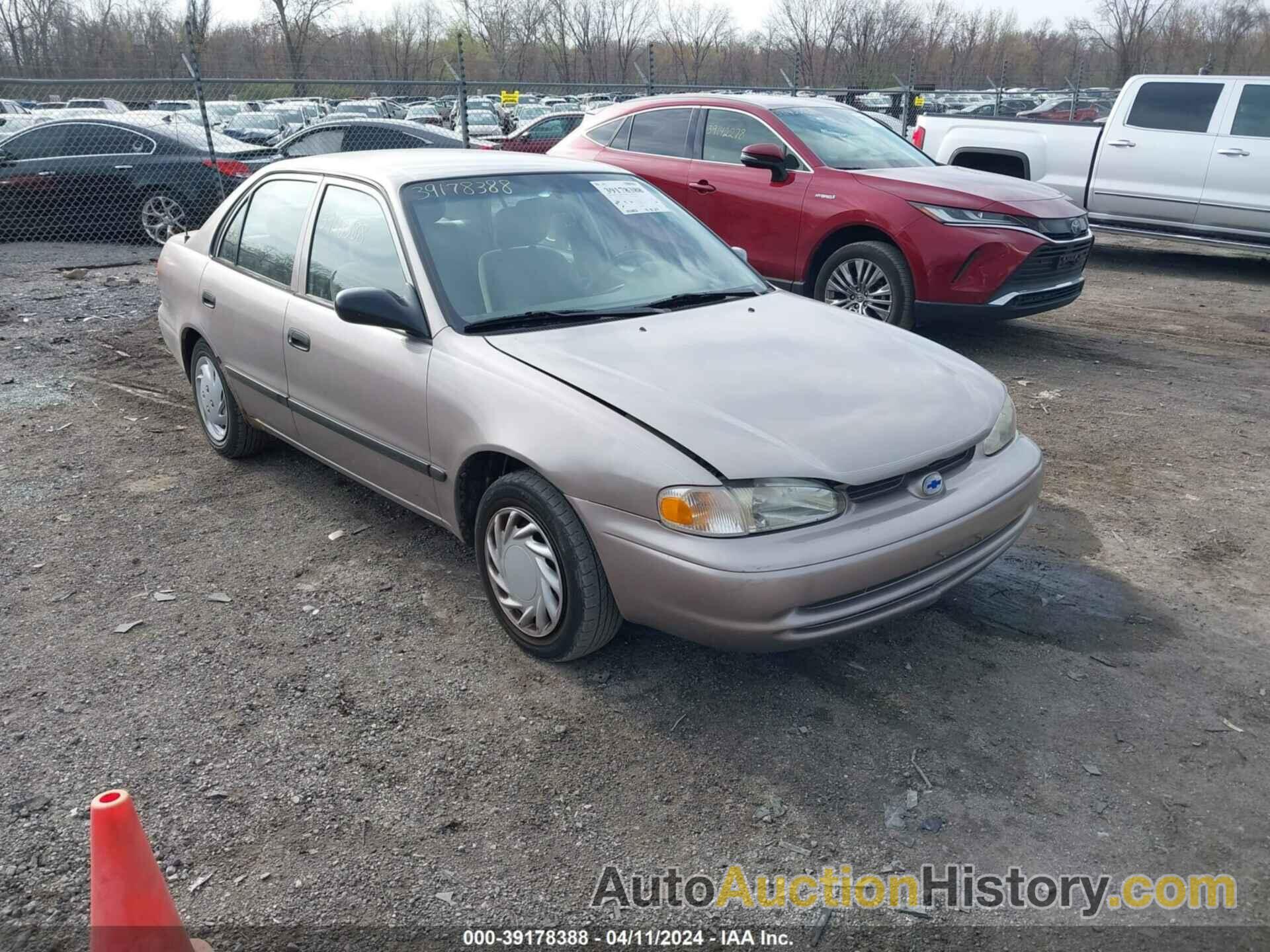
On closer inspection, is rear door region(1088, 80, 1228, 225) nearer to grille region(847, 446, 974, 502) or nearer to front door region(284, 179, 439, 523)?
grille region(847, 446, 974, 502)

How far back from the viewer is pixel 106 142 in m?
11.8

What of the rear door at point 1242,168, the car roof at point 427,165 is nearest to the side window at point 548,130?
the rear door at point 1242,168

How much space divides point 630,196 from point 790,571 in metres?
2.29

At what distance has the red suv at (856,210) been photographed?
22.6 ft

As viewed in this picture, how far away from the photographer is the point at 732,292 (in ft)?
13.9

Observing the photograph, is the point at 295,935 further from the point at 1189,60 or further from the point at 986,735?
the point at 1189,60

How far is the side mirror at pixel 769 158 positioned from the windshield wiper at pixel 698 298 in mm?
3431

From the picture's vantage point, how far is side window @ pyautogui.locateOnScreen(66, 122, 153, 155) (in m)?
11.8

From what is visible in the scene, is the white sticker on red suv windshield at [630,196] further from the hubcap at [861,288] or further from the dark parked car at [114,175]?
the dark parked car at [114,175]

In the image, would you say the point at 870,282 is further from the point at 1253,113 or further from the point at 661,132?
the point at 1253,113

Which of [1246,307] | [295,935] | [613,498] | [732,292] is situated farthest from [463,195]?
[1246,307]

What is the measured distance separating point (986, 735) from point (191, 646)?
9.04ft

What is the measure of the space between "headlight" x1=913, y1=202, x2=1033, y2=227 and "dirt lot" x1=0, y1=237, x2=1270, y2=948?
7.79 feet

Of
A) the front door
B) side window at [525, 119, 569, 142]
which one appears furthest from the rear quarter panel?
side window at [525, 119, 569, 142]
